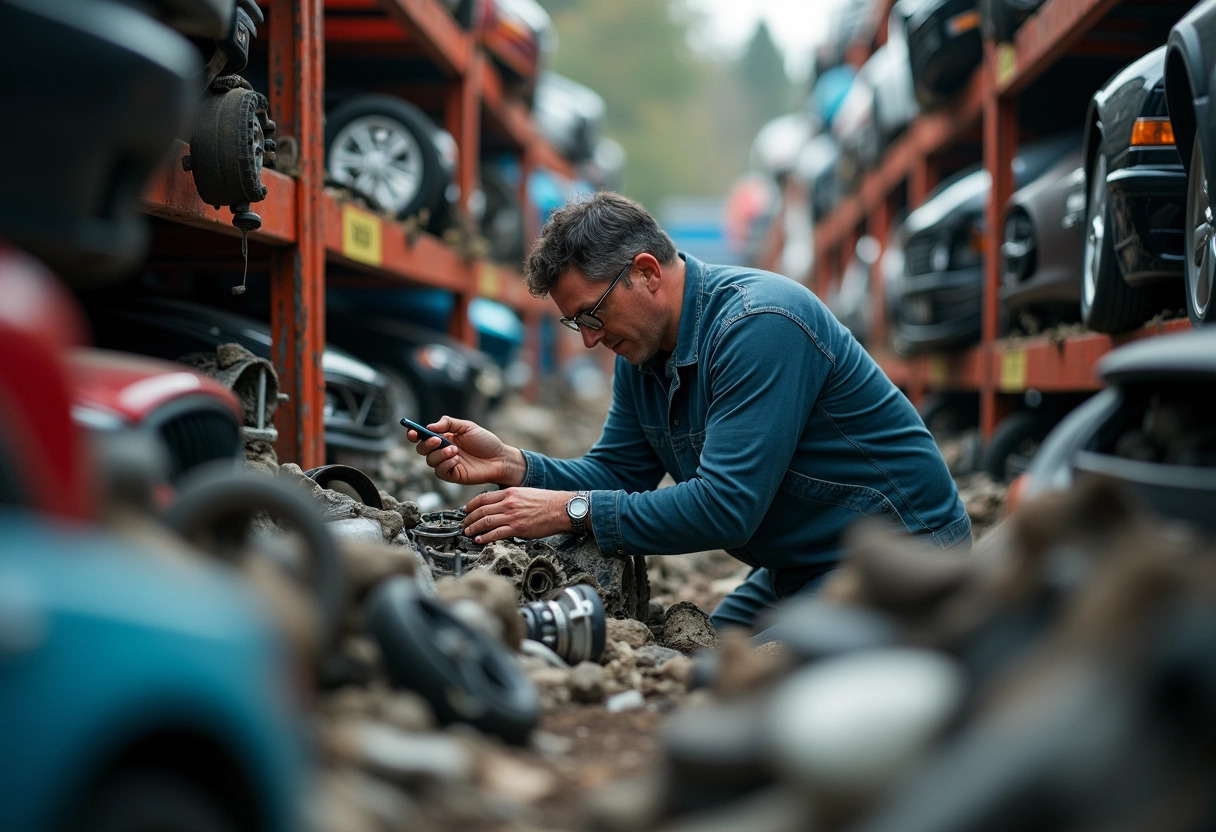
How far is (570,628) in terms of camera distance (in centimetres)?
215

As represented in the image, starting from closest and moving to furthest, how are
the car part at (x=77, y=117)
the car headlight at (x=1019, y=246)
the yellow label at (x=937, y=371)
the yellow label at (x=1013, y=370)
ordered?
1. the car part at (x=77, y=117)
2. the car headlight at (x=1019, y=246)
3. the yellow label at (x=1013, y=370)
4. the yellow label at (x=937, y=371)

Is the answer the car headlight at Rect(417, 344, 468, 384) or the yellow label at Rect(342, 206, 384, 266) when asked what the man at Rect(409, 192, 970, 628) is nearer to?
the yellow label at Rect(342, 206, 384, 266)

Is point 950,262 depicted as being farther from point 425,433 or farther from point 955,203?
point 425,433

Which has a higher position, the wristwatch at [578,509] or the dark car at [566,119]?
the dark car at [566,119]

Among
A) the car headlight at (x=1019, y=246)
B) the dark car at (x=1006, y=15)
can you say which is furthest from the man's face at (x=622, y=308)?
the dark car at (x=1006, y=15)

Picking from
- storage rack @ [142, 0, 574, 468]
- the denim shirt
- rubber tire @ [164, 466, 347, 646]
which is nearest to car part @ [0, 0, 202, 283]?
rubber tire @ [164, 466, 347, 646]

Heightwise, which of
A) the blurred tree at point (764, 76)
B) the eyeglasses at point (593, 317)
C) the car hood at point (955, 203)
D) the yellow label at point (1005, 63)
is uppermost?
the blurred tree at point (764, 76)

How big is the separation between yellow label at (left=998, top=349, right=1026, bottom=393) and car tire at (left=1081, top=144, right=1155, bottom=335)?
2.97ft

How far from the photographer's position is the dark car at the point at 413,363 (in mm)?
5059

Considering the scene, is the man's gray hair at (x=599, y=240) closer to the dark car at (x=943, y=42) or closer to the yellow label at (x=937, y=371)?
the dark car at (x=943, y=42)

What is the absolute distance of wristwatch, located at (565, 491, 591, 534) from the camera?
102 inches

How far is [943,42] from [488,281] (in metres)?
2.89

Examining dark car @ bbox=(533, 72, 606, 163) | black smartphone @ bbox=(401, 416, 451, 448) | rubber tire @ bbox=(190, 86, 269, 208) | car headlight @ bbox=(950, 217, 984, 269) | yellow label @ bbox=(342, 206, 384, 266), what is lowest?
black smartphone @ bbox=(401, 416, 451, 448)

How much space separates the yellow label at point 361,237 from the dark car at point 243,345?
0.38 m
